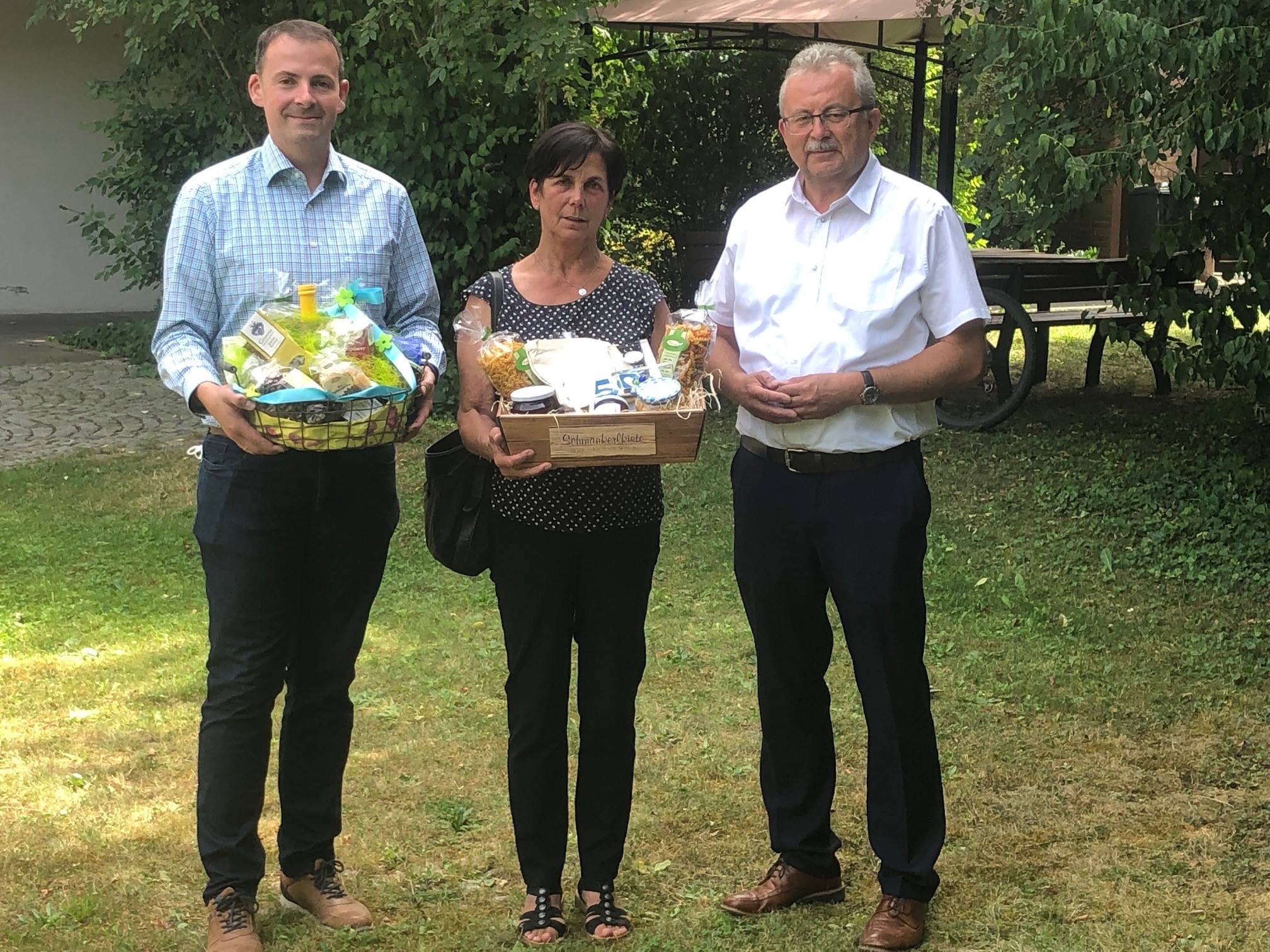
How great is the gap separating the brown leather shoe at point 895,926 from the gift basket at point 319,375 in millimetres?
1743

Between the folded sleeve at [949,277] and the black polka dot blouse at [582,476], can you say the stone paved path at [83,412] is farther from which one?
the folded sleeve at [949,277]

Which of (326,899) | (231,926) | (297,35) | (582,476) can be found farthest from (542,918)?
(297,35)

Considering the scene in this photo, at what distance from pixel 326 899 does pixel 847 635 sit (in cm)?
154

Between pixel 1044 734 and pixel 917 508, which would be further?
pixel 1044 734

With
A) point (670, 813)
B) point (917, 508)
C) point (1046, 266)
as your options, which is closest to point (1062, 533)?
point (1046, 266)

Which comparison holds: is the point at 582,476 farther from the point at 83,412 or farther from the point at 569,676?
the point at 83,412

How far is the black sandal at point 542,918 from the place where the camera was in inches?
140

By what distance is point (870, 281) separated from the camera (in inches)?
130

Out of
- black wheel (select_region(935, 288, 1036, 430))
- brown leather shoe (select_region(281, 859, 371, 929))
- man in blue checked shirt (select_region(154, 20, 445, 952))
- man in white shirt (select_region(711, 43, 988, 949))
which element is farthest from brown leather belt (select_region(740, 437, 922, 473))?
black wheel (select_region(935, 288, 1036, 430))

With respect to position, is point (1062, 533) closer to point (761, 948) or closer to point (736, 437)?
point (736, 437)

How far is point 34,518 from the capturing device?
772 centimetres

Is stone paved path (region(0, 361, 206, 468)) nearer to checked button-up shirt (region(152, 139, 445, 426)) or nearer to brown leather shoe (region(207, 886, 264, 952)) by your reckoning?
brown leather shoe (region(207, 886, 264, 952))

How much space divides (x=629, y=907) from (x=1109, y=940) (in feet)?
4.15

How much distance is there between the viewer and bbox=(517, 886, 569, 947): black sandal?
3561 mm
